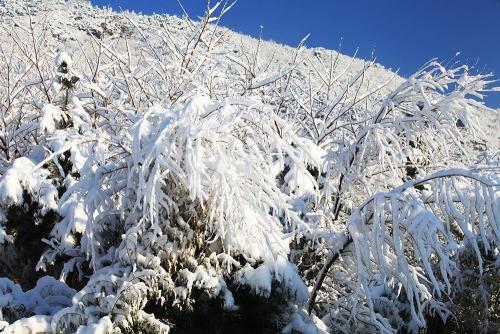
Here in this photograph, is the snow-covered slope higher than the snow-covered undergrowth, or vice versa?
the snow-covered slope

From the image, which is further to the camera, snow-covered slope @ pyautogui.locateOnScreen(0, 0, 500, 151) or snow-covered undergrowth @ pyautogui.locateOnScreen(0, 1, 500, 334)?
snow-covered slope @ pyautogui.locateOnScreen(0, 0, 500, 151)

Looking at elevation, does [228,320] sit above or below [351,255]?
below

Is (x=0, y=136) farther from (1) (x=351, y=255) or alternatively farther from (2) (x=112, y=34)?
(2) (x=112, y=34)

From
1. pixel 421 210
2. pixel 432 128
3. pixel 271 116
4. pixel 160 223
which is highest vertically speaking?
pixel 432 128

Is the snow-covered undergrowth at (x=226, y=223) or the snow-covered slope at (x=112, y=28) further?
the snow-covered slope at (x=112, y=28)

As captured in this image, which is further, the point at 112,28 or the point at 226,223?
the point at 112,28

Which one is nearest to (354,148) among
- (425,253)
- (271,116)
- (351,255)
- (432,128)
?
(432,128)

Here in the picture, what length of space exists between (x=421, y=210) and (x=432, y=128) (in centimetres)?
255

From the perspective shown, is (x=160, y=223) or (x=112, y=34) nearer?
(x=160, y=223)

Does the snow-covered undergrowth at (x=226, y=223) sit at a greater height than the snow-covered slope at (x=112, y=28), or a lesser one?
lesser

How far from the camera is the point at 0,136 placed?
7.90 m

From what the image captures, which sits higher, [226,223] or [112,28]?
[112,28]

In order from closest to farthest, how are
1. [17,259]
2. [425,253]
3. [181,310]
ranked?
[425,253] < [181,310] < [17,259]

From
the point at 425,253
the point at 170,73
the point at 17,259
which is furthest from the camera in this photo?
the point at 170,73
